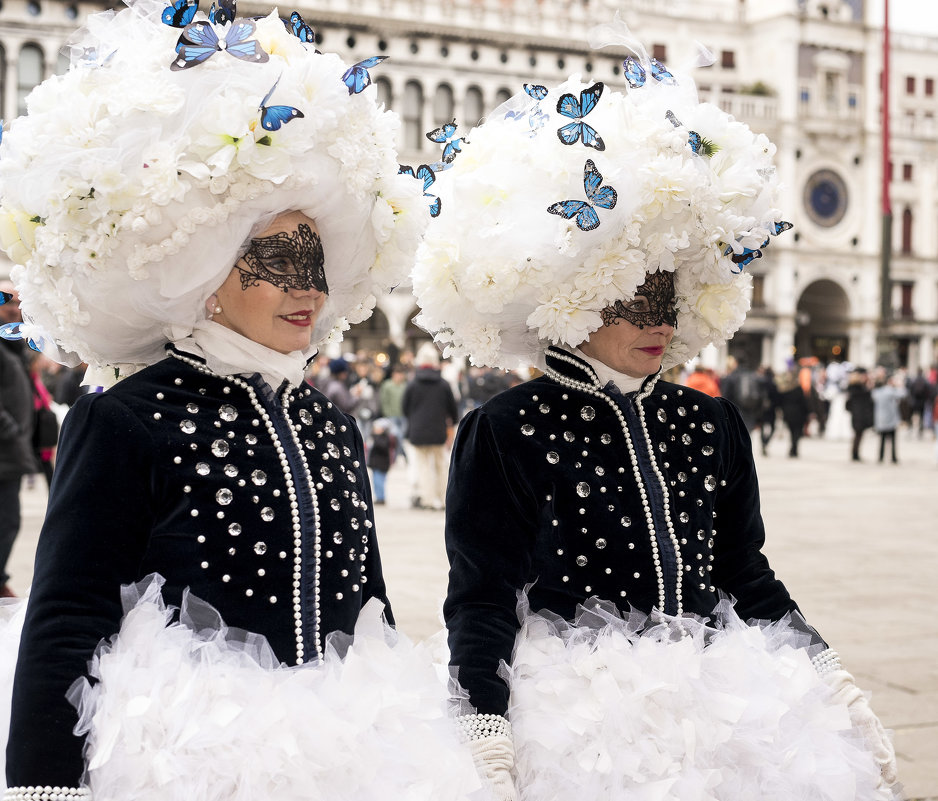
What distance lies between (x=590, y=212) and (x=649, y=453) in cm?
52

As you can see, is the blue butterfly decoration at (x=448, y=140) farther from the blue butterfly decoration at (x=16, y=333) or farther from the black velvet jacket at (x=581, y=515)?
the blue butterfly decoration at (x=16, y=333)

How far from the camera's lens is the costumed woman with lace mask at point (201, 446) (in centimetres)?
181

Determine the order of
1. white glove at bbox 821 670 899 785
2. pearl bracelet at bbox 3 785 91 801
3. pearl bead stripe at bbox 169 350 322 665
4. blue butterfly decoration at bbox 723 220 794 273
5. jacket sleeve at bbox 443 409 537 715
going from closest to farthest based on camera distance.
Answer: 1. pearl bracelet at bbox 3 785 91 801
2. pearl bead stripe at bbox 169 350 322 665
3. jacket sleeve at bbox 443 409 537 715
4. white glove at bbox 821 670 899 785
5. blue butterfly decoration at bbox 723 220 794 273

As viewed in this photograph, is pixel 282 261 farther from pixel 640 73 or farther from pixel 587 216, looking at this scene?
pixel 640 73

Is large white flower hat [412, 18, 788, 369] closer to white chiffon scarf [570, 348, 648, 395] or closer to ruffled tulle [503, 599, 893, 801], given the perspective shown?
white chiffon scarf [570, 348, 648, 395]

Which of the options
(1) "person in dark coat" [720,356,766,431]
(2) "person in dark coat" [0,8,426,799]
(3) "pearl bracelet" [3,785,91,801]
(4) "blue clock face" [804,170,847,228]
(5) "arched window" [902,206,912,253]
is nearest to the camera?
(3) "pearl bracelet" [3,785,91,801]

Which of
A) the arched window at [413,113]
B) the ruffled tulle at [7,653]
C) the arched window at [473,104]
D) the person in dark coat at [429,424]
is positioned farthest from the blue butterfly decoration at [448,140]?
the arched window at [473,104]

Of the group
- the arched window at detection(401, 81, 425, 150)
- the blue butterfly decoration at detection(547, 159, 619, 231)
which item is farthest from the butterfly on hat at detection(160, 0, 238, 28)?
the arched window at detection(401, 81, 425, 150)

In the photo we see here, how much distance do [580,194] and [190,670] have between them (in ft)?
3.96

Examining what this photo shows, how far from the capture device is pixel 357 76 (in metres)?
2.12

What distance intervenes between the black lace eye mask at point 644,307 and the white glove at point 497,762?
888 millimetres

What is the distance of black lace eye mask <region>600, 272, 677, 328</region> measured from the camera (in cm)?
253

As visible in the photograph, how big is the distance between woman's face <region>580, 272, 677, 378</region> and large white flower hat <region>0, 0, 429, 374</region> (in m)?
0.65

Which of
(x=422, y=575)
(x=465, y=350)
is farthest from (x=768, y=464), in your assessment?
(x=465, y=350)
